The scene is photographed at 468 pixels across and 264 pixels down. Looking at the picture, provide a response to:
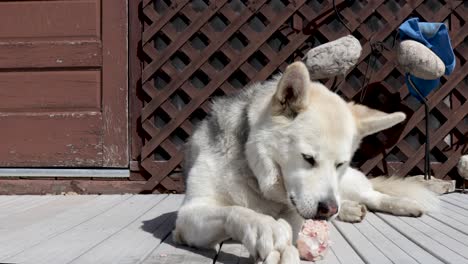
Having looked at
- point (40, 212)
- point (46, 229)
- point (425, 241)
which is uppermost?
point (425, 241)

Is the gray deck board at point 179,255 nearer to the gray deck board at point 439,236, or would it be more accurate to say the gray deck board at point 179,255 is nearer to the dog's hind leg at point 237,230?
the dog's hind leg at point 237,230

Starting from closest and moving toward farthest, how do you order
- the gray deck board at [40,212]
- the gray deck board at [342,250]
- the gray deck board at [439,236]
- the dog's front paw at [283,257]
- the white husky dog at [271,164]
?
the dog's front paw at [283,257] < the white husky dog at [271,164] < the gray deck board at [342,250] < the gray deck board at [439,236] < the gray deck board at [40,212]

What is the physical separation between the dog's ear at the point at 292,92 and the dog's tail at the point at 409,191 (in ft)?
3.79

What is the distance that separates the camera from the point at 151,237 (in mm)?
2113

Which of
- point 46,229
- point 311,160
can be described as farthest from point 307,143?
point 46,229

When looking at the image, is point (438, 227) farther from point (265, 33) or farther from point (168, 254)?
point (265, 33)

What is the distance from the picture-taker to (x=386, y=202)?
2674 mm

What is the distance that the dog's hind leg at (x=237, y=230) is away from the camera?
58.5 inches

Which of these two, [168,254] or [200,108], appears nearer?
[168,254]

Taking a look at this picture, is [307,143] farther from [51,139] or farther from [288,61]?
[51,139]

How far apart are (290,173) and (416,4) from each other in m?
2.35

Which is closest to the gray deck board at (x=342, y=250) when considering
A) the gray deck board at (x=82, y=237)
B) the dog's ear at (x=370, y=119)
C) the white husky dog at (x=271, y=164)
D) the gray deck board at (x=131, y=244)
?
the white husky dog at (x=271, y=164)

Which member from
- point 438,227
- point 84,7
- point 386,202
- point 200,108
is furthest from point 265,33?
point 438,227

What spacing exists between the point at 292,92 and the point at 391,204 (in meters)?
1.13
